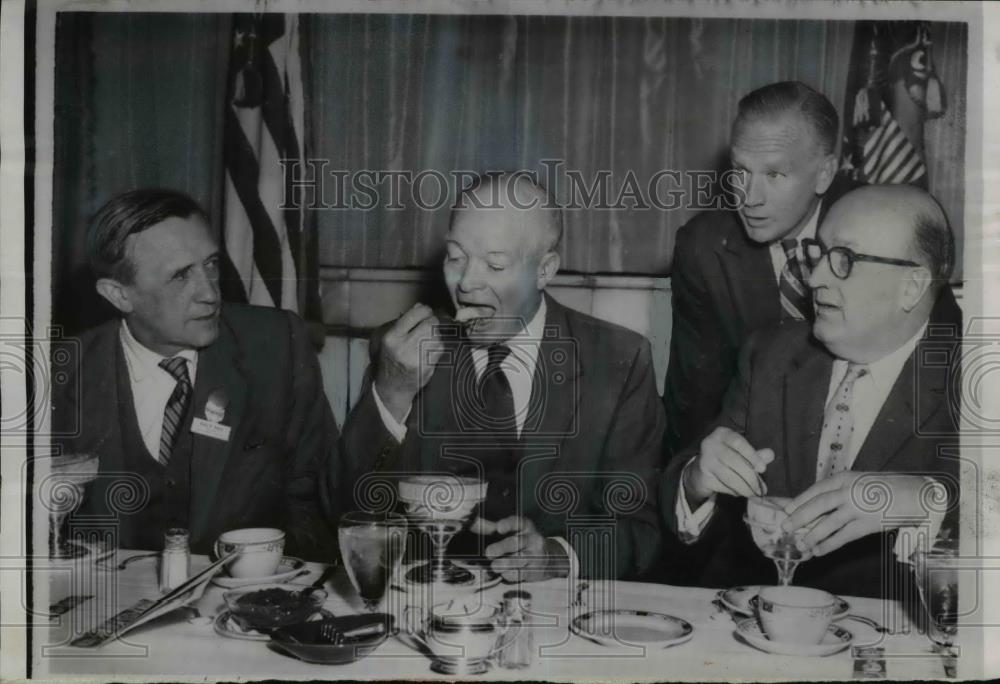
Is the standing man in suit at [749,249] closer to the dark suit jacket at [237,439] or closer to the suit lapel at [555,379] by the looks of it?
the suit lapel at [555,379]

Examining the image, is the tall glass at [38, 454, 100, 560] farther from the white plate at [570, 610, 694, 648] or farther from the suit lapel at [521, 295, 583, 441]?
the white plate at [570, 610, 694, 648]

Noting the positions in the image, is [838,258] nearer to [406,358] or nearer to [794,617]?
[794,617]

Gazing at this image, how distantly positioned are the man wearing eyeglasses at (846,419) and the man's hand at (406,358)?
0.69m

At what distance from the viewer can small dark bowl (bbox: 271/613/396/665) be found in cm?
206

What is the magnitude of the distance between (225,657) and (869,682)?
5.17 feet

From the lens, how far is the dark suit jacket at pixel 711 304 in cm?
237

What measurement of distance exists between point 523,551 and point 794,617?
2.17ft

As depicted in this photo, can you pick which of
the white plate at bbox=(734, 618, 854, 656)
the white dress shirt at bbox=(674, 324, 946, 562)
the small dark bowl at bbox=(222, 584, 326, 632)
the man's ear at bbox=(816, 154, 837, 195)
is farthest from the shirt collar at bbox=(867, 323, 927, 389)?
the small dark bowl at bbox=(222, 584, 326, 632)

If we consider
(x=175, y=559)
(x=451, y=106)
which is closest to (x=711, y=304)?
(x=451, y=106)

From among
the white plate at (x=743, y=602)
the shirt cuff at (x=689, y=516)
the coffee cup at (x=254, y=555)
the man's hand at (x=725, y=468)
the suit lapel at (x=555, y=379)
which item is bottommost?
the white plate at (x=743, y=602)

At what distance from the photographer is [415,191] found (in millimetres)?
2383

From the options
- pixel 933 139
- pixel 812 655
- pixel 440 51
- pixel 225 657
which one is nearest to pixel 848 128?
pixel 933 139

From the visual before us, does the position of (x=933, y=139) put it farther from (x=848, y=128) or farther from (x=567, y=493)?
(x=567, y=493)

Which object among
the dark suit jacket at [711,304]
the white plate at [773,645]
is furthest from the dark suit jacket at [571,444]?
the white plate at [773,645]
